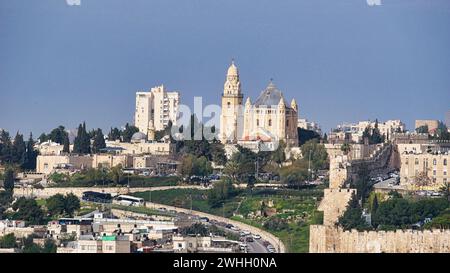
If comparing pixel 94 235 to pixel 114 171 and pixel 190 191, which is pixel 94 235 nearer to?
pixel 190 191

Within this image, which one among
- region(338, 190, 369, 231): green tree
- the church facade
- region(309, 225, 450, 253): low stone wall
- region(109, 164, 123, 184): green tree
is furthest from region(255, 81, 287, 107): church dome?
region(309, 225, 450, 253): low stone wall

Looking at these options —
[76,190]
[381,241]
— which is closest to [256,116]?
[76,190]

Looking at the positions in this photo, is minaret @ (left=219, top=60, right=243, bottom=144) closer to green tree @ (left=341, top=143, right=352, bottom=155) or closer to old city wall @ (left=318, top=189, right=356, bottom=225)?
green tree @ (left=341, top=143, right=352, bottom=155)

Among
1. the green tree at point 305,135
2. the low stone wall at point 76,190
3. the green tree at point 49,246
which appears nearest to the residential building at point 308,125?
the green tree at point 305,135

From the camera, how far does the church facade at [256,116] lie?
180 feet

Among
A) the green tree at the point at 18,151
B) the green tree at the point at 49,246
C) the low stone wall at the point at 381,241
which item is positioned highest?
the green tree at the point at 18,151

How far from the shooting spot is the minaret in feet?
183

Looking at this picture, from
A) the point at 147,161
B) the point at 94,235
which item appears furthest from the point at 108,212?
the point at 147,161

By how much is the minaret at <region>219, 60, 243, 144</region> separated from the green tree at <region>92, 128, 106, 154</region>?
334 cm

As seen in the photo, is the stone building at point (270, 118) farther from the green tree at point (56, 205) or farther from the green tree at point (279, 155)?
the green tree at point (56, 205)

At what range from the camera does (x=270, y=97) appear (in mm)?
55531

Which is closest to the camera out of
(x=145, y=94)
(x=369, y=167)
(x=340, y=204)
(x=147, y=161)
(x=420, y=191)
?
(x=340, y=204)

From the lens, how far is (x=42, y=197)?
43.5 m
